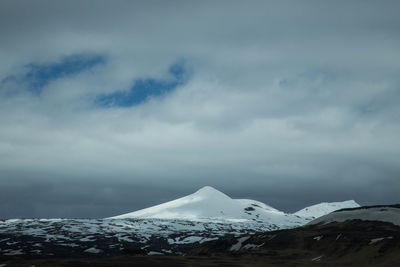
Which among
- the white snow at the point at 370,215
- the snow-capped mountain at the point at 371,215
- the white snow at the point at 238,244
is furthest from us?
the snow-capped mountain at the point at 371,215

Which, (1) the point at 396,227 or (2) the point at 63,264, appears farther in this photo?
(1) the point at 396,227

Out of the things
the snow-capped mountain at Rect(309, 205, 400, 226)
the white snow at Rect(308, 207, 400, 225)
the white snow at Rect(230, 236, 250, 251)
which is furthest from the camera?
the snow-capped mountain at Rect(309, 205, 400, 226)

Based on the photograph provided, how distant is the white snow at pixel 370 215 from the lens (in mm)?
175325

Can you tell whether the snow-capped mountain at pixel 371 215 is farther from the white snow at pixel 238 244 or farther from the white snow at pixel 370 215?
the white snow at pixel 238 244

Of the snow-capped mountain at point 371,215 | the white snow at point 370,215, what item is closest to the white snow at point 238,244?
the snow-capped mountain at point 371,215

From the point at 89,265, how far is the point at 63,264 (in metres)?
5.86

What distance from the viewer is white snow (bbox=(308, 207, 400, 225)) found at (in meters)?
175

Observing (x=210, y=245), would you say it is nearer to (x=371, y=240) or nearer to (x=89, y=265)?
(x=371, y=240)

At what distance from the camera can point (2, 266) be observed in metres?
93.8

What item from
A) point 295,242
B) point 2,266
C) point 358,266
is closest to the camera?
point 2,266

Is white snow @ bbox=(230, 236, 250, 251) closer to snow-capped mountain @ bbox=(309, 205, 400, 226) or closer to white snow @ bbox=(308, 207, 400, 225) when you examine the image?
snow-capped mountain @ bbox=(309, 205, 400, 226)

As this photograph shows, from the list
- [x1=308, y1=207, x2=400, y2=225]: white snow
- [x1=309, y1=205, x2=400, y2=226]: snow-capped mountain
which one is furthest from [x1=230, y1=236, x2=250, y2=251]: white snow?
[x1=308, y1=207, x2=400, y2=225]: white snow

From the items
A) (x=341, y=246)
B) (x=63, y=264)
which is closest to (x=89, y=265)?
(x=63, y=264)

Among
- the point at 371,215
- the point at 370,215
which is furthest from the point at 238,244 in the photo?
the point at 371,215
